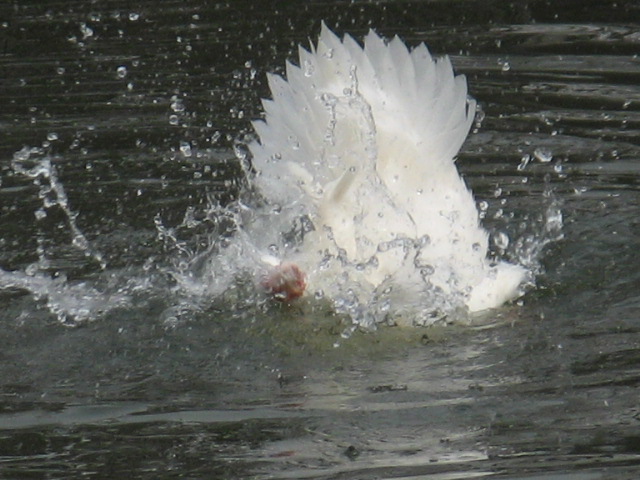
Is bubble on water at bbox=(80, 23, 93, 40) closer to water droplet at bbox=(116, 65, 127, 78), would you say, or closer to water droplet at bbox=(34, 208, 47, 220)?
water droplet at bbox=(116, 65, 127, 78)

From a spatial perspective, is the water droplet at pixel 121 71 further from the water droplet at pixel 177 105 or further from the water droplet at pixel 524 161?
the water droplet at pixel 524 161

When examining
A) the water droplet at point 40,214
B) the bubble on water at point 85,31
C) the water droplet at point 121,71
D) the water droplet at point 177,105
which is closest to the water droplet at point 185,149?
the water droplet at point 177,105

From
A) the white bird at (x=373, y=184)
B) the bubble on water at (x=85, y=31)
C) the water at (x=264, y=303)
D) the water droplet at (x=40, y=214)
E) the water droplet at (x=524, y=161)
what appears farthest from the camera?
the bubble on water at (x=85, y=31)

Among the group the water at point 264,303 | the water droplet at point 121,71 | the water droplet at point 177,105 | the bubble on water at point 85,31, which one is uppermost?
the bubble on water at point 85,31

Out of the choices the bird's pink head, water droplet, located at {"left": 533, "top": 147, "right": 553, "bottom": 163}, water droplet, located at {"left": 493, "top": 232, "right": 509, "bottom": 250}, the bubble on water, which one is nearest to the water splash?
the bird's pink head

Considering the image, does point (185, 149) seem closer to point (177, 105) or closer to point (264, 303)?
point (177, 105)

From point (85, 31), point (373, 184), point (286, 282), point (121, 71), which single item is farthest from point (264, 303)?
point (85, 31)
